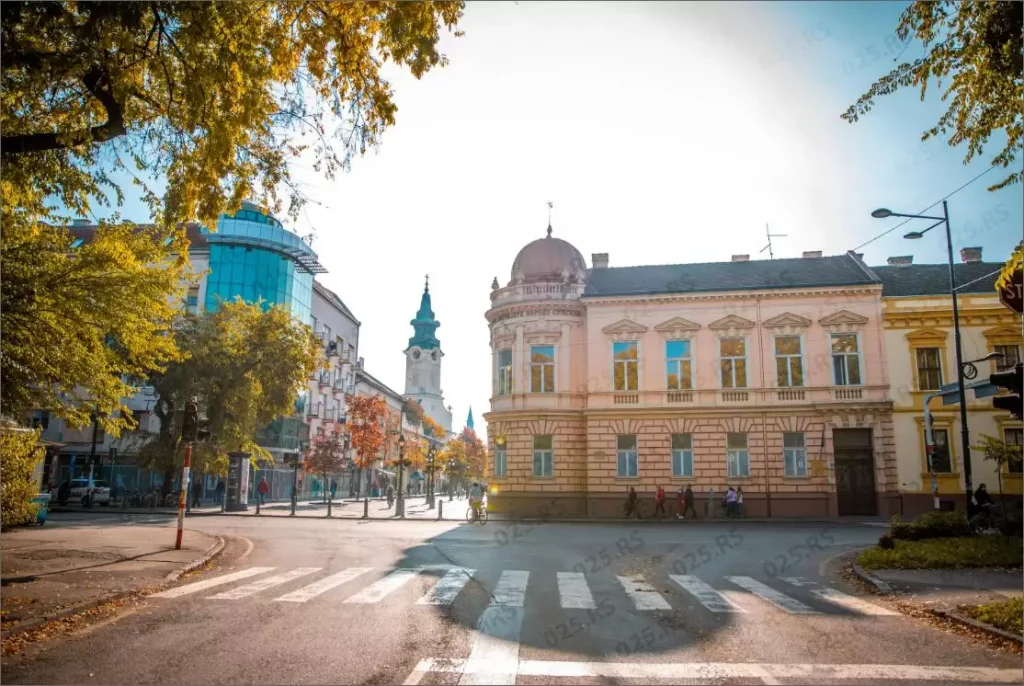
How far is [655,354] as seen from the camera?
3416cm

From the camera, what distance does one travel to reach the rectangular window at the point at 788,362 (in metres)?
33.2

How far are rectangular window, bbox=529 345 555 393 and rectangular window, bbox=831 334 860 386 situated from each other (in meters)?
13.0

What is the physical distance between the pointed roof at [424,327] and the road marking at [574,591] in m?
103

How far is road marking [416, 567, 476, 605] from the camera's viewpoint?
1038 centimetres

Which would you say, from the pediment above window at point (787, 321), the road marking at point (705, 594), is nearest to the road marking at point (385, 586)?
the road marking at point (705, 594)

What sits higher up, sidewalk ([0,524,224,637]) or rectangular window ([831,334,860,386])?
rectangular window ([831,334,860,386])

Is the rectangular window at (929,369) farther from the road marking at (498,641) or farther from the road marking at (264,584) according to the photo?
the road marking at (264,584)

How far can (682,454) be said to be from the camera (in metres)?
33.2

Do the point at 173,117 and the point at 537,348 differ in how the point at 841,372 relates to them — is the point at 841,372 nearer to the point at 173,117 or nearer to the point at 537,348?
the point at 537,348

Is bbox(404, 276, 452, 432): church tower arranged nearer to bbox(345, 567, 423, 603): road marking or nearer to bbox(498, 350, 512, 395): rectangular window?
bbox(498, 350, 512, 395): rectangular window

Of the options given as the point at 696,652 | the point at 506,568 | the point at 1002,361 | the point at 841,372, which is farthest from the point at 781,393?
the point at 696,652

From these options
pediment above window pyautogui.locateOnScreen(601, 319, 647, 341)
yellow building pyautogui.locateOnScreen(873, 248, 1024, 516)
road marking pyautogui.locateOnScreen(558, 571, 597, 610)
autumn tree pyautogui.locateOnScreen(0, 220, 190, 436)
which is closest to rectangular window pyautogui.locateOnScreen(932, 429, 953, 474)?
yellow building pyautogui.locateOnScreen(873, 248, 1024, 516)

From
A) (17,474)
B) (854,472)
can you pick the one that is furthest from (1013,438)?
(17,474)

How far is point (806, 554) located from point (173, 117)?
16705 millimetres
